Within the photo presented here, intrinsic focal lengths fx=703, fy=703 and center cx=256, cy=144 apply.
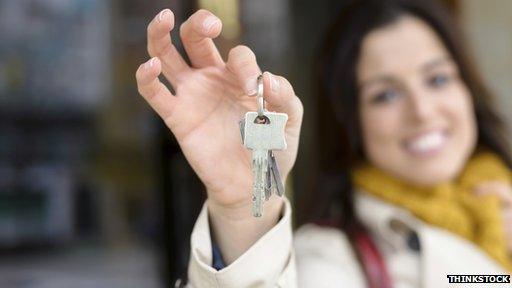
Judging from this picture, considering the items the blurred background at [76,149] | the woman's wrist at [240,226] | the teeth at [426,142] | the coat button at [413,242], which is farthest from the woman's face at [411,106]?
the blurred background at [76,149]

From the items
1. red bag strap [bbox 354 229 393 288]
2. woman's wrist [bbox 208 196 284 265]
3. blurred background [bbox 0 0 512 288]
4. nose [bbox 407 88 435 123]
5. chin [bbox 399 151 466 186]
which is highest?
nose [bbox 407 88 435 123]

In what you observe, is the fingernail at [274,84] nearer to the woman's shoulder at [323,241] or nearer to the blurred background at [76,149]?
the woman's shoulder at [323,241]

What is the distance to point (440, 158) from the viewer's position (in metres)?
1.01

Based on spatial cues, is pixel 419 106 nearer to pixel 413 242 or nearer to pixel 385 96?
pixel 385 96

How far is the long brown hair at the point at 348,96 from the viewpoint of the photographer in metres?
1.04

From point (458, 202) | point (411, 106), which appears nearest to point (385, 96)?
point (411, 106)

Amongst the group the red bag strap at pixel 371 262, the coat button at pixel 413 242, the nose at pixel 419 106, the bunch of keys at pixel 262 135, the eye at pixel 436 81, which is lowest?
the red bag strap at pixel 371 262

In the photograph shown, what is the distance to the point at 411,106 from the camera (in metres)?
0.99

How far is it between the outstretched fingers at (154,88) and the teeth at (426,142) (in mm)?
446

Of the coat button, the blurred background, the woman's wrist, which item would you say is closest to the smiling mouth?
the coat button

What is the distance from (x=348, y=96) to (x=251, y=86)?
0.46 metres

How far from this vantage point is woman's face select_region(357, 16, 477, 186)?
0.99 metres

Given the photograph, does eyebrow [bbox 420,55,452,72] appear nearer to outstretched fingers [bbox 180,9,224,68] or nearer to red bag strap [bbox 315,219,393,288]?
red bag strap [bbox 315,219,393,288]

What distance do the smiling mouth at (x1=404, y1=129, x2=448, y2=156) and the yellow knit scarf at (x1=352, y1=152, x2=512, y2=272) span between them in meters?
0.05
